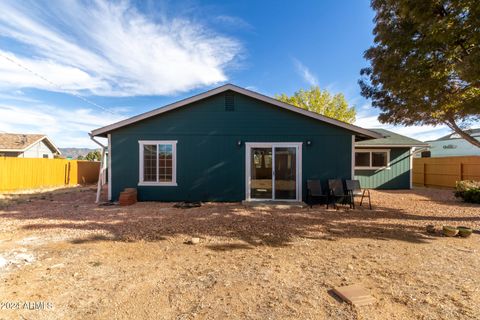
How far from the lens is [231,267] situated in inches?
143

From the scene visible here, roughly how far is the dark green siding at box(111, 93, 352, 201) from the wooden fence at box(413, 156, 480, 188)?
10614mm

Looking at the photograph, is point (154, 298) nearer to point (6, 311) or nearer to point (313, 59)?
point (6, 311)

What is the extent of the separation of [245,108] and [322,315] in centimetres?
738

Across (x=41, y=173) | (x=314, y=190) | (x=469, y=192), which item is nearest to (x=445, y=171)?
(x=469, y=192)

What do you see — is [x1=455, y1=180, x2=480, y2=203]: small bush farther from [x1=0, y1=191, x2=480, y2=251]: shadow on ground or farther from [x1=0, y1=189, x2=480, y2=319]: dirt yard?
[x1=0, y1=189, x2=480, y2=319]: dirt yard

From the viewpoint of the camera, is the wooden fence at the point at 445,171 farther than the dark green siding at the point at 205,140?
Yes

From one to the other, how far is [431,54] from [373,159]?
8475 mm

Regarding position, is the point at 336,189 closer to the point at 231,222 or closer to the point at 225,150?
the point at 225,150

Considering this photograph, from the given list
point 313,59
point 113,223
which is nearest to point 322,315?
point 113,223

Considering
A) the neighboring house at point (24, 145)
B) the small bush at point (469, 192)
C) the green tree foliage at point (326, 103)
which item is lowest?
the small bush at point (469, 192)

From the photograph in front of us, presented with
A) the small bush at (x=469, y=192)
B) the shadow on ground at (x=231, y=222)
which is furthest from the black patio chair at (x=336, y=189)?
the small bush at (x=469, y=192)

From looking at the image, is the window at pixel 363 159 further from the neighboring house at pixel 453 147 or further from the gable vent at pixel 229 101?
the neighboring house at pixel 453 147

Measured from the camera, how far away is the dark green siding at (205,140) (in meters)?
8.91

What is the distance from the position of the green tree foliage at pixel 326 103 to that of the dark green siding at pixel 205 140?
2048 centimetres
